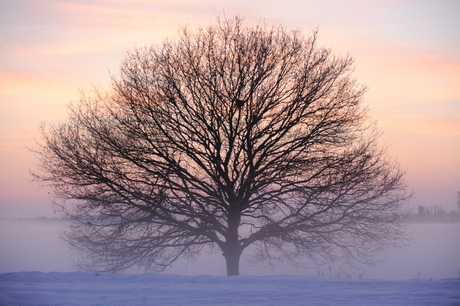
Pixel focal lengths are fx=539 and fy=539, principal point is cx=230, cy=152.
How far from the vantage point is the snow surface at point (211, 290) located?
9.04m

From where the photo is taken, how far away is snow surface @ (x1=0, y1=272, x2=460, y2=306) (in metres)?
9.04

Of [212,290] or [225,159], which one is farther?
[225,159]

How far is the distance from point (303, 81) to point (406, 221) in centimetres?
675

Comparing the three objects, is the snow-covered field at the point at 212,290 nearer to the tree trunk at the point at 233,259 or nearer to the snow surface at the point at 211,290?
the snow surface at the point at 211,290

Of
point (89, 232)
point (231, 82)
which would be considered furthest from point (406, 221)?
point (89, 232)

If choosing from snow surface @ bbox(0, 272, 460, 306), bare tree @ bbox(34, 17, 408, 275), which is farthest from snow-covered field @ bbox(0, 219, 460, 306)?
bare tree @ bbox(34, 17, 408, 275)

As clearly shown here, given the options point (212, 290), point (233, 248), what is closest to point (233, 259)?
point (233, 248)

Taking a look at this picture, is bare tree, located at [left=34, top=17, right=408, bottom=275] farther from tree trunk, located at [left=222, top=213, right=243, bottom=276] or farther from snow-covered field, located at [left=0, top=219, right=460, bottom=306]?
snow-covered field, located at [left=0, top=219, right=460, bottom=306]

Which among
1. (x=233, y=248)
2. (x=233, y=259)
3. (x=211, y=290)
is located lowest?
(x=233, y=259)

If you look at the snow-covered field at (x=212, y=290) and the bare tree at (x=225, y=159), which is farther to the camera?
the bare tree at (x=225, y=159)

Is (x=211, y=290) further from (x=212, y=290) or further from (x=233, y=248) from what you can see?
(x=233, y=248)

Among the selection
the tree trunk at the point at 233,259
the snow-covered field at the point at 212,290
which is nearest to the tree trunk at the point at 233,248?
the tree trunk at the point at 233,259

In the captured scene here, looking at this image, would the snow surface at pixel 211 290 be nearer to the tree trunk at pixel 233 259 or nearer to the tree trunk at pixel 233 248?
the tree trunk at pixel 233 248

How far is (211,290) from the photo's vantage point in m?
10.0
